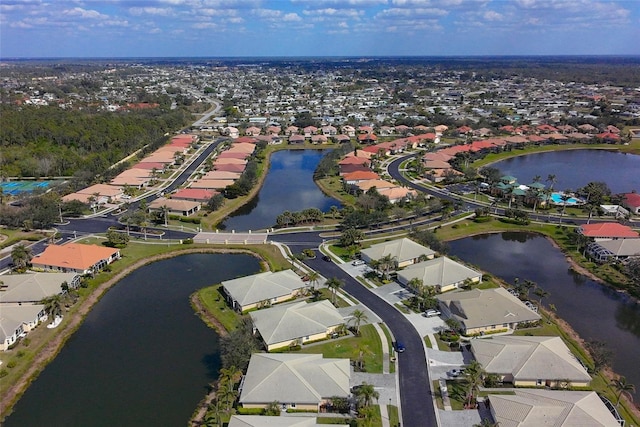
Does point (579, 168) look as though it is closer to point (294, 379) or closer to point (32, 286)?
point (294, 379)

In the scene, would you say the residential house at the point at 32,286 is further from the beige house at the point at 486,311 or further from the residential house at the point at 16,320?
the beige house at the point at 486,311

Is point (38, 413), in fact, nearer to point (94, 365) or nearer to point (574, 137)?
point (94, 365)

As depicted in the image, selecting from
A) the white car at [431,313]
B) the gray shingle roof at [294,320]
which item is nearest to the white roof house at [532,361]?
the white car at [431,313]

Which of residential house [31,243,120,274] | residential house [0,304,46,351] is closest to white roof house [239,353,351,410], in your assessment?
residential house [0,304,46,351]

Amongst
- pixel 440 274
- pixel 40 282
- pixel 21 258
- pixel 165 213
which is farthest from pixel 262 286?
pixel 21 258

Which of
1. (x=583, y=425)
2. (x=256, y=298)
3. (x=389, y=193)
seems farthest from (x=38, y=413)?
(x=389, y=193)
